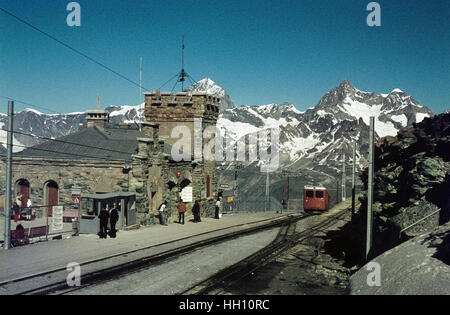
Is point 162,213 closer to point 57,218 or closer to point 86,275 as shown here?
point 57,218

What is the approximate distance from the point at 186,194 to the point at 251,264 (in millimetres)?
17019

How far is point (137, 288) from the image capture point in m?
12.0

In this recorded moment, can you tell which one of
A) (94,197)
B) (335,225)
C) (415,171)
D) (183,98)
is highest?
(183,98)

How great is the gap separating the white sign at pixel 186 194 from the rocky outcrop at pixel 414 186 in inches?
561

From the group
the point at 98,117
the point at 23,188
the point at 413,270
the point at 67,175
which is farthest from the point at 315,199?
the point at 413,270

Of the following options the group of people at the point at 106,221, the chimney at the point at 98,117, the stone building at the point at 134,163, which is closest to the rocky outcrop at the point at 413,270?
the group of people at the point at 106,221

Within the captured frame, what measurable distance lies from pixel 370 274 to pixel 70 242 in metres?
13.5

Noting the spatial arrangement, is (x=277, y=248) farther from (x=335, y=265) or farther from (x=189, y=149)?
(x=189, y=149)

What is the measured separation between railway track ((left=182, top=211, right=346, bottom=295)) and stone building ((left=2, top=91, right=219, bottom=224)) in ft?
28.0

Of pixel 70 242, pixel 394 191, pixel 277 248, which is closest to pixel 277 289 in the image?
pixel 277 248

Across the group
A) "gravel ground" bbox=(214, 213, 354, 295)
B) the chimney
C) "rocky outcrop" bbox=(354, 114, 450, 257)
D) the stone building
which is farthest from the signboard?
the chimney

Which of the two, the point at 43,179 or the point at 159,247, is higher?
the point at 43,179

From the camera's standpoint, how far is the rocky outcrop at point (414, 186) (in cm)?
1373

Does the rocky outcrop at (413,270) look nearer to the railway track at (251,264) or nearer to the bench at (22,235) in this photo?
the railway track at (251,264)
